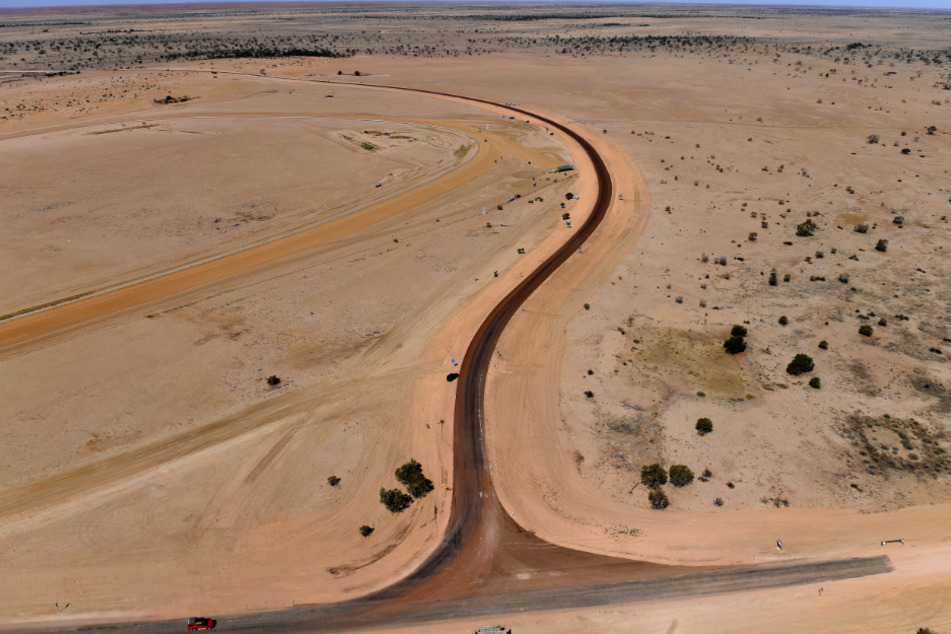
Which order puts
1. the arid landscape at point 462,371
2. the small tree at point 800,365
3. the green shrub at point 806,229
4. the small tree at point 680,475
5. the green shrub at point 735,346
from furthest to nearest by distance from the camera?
the green shrub at point 806,229
the green shrub at point 735,346
the small tree at point 800,365
the small tree at point 680,475
the arid landscape at point 462,371

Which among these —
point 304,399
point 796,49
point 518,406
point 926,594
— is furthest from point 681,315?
point 796,49

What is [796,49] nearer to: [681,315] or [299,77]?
[299,77]

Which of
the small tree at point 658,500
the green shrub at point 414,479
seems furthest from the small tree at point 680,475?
the green shrub at point 414,479

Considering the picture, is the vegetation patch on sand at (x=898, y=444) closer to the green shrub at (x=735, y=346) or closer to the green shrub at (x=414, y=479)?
the green shrub at (x=735, y=346)

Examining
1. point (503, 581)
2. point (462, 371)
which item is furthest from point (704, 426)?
point (462, 371)

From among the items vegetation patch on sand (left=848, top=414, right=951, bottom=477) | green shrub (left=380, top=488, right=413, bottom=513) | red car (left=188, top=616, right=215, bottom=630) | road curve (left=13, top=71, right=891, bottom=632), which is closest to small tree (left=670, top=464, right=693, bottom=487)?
road curve (left=13, top=71, right=891, bottom=632)
